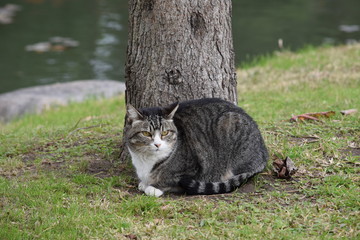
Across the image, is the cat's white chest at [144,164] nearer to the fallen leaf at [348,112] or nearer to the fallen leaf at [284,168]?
the fallen leaf at [284,168]

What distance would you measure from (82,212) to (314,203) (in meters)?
1.85

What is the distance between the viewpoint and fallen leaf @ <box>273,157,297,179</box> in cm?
492

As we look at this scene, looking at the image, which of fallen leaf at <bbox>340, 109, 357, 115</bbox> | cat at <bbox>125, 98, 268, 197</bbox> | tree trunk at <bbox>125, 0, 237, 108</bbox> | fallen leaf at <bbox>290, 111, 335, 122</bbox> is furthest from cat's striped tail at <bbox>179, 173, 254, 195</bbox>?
fallen leaf at <bbox>340, 109, 357, 115</bbox>

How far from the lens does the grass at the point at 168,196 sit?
159 inches

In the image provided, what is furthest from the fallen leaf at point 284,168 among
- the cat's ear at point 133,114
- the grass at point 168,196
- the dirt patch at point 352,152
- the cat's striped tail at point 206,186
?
the cat's ear at point 133,114

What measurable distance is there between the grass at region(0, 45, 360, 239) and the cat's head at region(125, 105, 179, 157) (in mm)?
413

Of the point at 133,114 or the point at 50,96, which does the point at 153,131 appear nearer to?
the point at 133,114

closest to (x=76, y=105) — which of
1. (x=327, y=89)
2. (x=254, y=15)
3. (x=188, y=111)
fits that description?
(x=327, y=89)

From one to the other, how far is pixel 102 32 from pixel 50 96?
635 cm

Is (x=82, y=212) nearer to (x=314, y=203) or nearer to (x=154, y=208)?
(x=154, y=208)

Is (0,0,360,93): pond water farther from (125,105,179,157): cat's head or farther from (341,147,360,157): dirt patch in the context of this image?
(125,105,179,157): cat's head

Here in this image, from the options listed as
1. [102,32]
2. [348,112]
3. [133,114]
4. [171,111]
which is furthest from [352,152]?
[102,32]

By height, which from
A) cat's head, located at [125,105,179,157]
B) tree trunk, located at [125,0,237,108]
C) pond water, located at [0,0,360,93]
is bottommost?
pond water, located at [0,0,360,93]

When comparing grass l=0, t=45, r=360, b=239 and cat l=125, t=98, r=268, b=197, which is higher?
cat l=125, t=98, r=268, b=197
